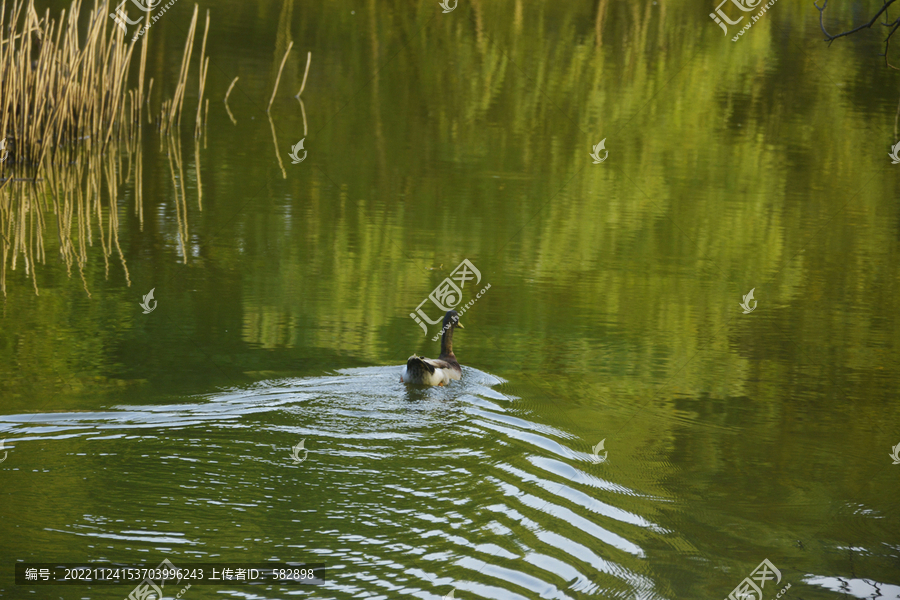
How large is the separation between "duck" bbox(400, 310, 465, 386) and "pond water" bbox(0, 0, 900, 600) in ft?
0.30

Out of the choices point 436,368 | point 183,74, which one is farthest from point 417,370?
point 183,74

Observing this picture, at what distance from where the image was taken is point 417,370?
5695mm

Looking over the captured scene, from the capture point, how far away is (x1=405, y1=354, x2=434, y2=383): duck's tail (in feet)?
18.5

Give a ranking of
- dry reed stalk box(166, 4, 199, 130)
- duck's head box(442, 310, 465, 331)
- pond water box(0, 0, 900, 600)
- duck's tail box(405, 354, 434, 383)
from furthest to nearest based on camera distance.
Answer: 1. dry reed stalk box(166, 4, 199, 130)
2. duck's head box(442, 310, 465, 331)
3. duck's tail box(405, 354, 434, 383)
4. pond water box(0, 0, 900, 600)

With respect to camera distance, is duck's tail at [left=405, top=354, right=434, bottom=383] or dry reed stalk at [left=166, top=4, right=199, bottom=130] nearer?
duck's tail at [left=405, top=354, right=434, bottom=383]

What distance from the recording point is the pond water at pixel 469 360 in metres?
3.90

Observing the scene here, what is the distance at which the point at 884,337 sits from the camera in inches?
303

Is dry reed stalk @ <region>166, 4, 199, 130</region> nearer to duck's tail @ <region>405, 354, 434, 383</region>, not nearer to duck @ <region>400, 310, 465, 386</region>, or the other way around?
duck @ <region>400, 310, 465, 386</region>

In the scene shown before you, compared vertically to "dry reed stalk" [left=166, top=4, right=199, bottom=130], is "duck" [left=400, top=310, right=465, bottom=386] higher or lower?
lower

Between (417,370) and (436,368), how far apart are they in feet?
0.44

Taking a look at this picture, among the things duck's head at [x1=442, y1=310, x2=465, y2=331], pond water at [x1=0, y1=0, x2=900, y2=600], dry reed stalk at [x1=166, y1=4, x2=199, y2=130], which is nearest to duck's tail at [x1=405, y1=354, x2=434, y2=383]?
pond water at [x1=0, y1=0, x2=900, y2=600]

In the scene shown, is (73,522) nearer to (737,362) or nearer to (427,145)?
(737,362)

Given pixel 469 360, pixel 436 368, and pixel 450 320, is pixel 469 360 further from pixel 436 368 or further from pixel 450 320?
pixel 436 368

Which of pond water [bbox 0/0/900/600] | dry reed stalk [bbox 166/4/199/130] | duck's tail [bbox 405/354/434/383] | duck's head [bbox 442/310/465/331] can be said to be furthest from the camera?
dry reed stalk [bbox 166/4/199/130]
